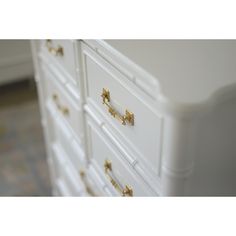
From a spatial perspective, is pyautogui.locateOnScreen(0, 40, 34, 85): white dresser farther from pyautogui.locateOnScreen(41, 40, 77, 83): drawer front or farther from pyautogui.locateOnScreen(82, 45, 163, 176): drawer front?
pyautogui.locateOnScreen(82, 45, 163, 176): drawer front

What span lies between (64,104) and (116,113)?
0.49 metres

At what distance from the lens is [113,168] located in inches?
37.3

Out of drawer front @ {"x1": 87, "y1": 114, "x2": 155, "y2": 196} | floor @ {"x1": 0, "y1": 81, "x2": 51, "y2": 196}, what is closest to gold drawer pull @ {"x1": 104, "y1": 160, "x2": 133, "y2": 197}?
drawer front @ {"x1": 87, "y1": 114, "x2": 155, "y2": 196}

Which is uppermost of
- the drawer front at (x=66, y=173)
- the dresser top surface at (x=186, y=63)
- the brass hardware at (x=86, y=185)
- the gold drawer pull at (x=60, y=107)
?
the dresser top surface at (x=186, y=63)

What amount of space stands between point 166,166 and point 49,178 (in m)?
1.43

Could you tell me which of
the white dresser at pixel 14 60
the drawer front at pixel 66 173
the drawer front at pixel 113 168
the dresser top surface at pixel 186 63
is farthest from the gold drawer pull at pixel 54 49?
the white dresser at pixel 14 60

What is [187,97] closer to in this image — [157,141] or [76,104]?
[157,141]

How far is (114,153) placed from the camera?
905mm

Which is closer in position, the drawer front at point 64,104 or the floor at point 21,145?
the drawer front at point 64,104

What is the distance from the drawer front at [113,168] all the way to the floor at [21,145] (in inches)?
35.7

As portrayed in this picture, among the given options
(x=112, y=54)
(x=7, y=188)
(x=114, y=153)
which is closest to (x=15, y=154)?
(x=7, y=188)

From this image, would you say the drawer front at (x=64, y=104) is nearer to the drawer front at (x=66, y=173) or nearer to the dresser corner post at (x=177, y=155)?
the drawer front at (x=66, y=173)

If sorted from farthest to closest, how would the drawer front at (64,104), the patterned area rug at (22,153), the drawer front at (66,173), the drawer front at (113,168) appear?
the patterned area rug at (22,153)
the drawer front at (66,173)
the drawer front at (64,104)
the drawer front at (113,168)

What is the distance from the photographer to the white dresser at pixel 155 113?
23.1 inches
